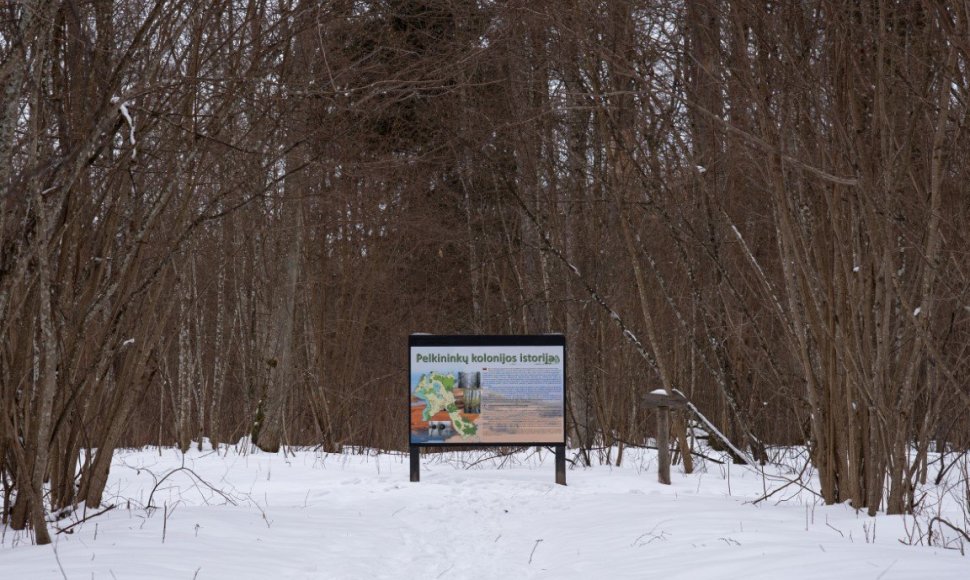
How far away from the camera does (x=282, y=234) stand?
50.2 ft

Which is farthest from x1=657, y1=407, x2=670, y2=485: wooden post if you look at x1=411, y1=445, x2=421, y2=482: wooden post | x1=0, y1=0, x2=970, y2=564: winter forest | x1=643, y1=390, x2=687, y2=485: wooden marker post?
x1=411, y1=445, x2=421, y2=482: wooden post

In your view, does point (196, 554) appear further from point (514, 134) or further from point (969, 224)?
point (514, 134)

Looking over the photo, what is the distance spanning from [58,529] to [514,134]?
917 cm

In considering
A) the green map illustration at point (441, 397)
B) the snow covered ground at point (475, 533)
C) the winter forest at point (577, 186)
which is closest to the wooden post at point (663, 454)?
the snow covered ground at point (475, 533)

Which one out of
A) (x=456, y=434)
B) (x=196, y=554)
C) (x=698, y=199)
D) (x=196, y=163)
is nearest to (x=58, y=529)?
(x=196, y=554)

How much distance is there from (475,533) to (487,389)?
299cm

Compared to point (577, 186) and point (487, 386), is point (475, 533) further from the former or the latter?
point (577, 186)

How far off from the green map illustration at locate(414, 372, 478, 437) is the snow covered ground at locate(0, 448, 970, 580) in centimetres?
54

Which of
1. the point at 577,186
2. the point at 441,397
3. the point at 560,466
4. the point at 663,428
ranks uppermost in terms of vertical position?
the point at 577,186

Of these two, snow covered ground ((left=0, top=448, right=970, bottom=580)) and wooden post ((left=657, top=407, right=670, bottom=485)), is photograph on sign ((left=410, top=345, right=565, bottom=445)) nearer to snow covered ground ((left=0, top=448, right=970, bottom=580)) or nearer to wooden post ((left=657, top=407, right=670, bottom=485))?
snow covered ground ((left=0, top=448, right=970, bottom=580))

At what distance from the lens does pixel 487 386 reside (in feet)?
31.5

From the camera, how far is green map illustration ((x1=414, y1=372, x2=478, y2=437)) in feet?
31.0

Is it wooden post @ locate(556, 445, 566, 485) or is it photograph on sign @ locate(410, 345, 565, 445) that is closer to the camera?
wooden post @ locate(556, 445, 566, 485)

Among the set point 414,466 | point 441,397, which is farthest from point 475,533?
point 441,397
